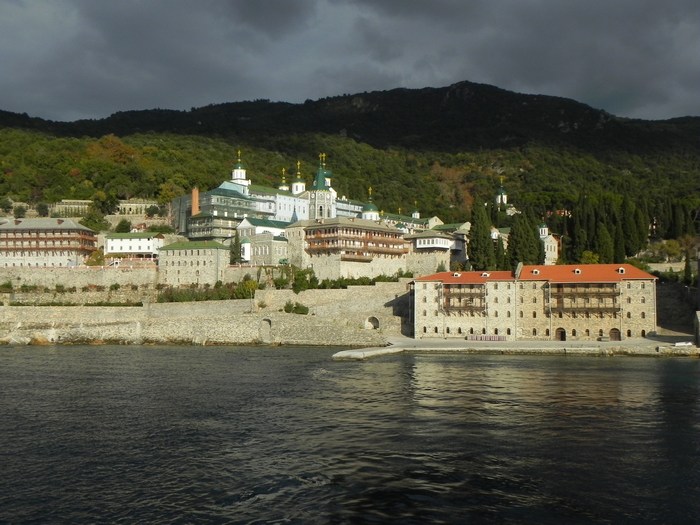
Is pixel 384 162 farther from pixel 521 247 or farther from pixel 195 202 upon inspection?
pixel 521 247

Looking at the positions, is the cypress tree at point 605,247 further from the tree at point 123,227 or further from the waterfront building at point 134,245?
the tree at point 123,227

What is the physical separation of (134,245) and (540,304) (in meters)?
47.9

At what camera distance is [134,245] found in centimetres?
8288

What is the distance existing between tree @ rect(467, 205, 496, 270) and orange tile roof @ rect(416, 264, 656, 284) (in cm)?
819

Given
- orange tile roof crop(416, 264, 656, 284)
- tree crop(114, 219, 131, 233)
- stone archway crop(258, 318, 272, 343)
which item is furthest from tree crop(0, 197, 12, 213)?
orange tile roof crop(416, 264, 656, 284)

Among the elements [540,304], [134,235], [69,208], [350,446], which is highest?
[69,208]

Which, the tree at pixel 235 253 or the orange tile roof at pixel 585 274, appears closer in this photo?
the orange tile roof at pixel 585 274

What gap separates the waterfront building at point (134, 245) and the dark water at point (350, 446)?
140 feet

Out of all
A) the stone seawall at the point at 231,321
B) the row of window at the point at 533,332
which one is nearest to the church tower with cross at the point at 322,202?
the stone seawall at the point at 231,321

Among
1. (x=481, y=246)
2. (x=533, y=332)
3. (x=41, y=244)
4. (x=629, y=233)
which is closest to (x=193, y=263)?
(x=41, y=244)

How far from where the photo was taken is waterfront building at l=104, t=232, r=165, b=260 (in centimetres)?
8269

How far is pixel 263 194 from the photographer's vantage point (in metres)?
92.8

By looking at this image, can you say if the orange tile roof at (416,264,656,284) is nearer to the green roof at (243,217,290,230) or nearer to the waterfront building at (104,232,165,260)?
the green roof at (243,217,290,230)

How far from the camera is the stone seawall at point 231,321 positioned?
59.9m
